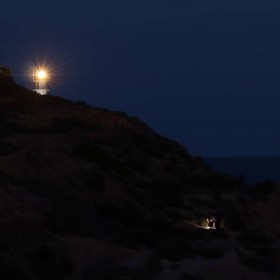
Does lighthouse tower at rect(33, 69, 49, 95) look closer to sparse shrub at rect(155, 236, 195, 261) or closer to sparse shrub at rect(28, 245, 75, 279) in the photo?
sparse shrub at rect(155, 236, 195, 261)

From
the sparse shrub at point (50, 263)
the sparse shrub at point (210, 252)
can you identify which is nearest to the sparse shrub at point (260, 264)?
the sparse shrub at point (210, 252)

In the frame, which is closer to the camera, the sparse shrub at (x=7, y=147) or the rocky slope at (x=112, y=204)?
the rocky slope at (x=112, y=204)

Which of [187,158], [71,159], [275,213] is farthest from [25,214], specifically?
[187,158]

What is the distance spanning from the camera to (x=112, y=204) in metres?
32.3

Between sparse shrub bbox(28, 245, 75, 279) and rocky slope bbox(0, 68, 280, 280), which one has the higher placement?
rocky slope bbox(0, 68, 280, 280)

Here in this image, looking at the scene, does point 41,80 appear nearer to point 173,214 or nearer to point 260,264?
point 173,214

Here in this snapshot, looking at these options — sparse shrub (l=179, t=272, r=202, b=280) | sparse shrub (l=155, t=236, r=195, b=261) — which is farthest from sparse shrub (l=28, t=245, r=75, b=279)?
sparse shrub (l=155, t=236, r=195, b=261)

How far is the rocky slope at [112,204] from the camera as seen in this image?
74.1 feet

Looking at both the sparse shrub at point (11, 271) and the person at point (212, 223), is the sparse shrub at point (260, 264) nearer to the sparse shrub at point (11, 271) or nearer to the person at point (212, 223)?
the person at point (212, 223)

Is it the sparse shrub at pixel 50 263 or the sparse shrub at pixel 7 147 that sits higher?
the sparse shrub at pixel 7 147

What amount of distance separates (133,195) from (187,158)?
566 inches

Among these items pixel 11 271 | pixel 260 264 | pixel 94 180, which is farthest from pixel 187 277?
pixel 94 180

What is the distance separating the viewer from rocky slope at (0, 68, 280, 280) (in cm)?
2258

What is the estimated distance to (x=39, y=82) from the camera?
2589 inches
